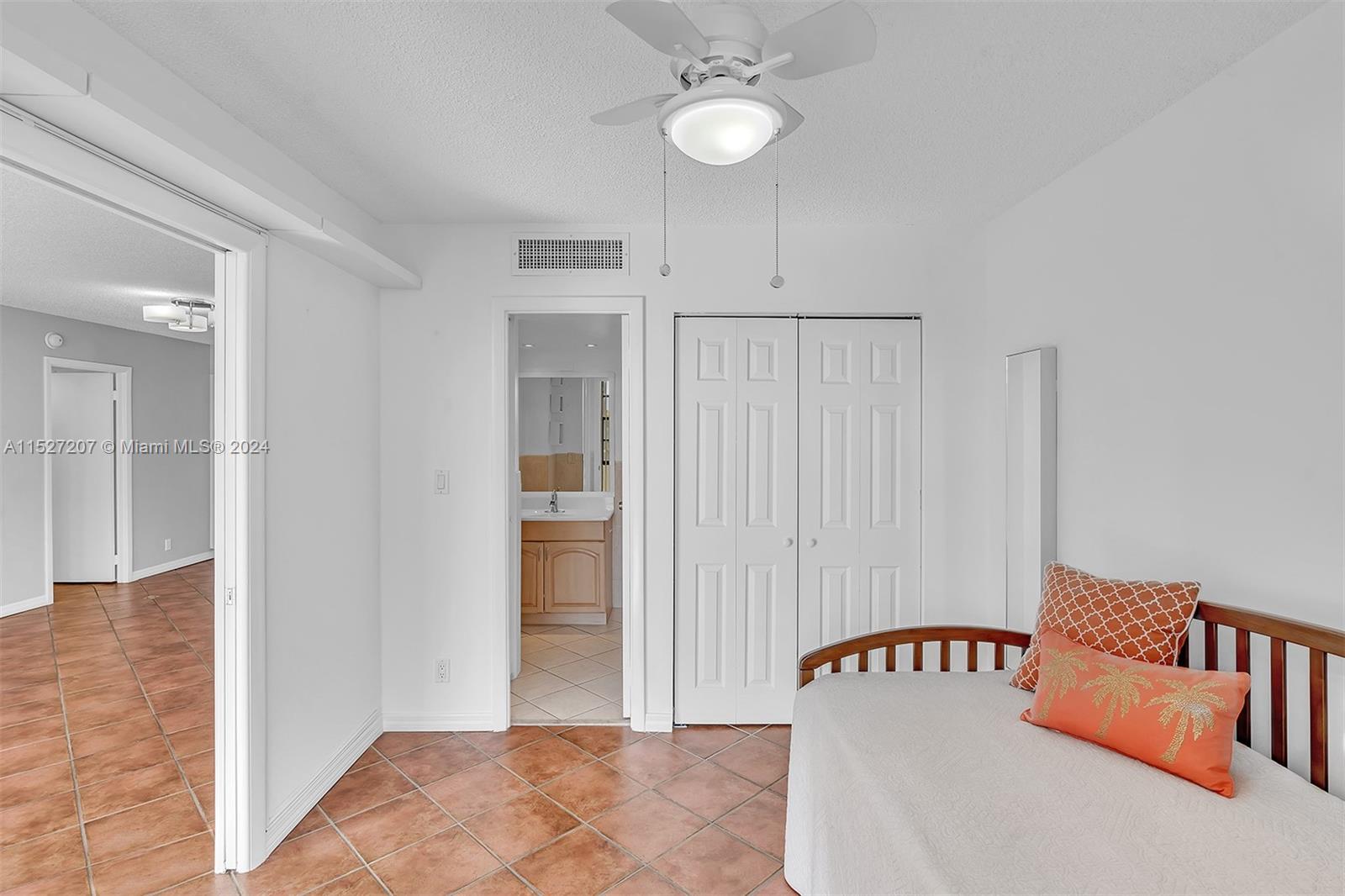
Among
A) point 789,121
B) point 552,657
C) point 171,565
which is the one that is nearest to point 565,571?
point 552,657

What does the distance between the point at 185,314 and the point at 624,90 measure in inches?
65.4

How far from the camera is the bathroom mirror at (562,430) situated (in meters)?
5.41

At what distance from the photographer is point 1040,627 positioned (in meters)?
2.19

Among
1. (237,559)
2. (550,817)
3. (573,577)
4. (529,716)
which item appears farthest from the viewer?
(573,577)

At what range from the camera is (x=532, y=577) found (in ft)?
16.7

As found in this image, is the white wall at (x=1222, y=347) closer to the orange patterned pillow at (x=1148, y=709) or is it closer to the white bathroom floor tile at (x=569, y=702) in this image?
the orange patterned pillow at (x=1148, y=709)

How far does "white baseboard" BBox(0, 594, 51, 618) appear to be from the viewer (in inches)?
61.9

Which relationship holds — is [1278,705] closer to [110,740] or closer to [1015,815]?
[1015,815]

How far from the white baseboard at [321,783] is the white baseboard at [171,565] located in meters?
0.93

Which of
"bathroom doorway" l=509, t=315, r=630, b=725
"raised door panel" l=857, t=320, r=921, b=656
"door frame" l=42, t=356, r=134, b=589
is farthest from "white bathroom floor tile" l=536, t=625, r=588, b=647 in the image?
"door frame" l=42, t=356, r=134, b=589

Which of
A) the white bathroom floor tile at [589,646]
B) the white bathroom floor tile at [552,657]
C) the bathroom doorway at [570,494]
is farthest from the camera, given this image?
the bathroom doorway at [570,494]

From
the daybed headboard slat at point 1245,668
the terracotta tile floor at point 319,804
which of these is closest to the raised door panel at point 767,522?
the terracotta tile floor at point 319,804

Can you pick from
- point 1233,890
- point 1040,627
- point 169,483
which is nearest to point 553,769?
point 169,483

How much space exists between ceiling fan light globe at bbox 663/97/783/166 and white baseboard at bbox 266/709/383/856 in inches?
102
